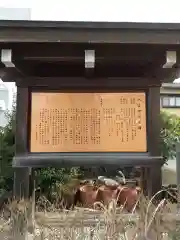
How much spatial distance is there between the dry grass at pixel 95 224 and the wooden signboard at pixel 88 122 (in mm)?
1706

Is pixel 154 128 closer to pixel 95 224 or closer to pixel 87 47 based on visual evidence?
pixel 87 47

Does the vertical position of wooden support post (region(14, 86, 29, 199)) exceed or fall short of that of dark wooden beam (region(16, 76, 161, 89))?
it falls short

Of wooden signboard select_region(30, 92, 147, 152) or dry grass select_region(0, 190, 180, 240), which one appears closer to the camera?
dry grass select_region(0, 190, 180, 240)

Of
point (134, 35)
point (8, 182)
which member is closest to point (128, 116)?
point (134, 35)

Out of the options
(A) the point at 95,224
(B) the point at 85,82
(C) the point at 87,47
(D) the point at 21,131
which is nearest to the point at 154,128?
(B) the point at 85,82

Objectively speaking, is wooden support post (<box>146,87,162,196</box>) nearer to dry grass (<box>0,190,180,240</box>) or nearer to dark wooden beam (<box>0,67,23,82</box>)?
dry grass (<box>0,190,180,240</box>)

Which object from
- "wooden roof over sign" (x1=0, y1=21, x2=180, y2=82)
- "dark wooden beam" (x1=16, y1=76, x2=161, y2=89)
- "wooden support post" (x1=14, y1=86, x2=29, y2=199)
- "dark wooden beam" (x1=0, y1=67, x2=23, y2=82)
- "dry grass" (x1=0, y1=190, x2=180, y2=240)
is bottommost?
"dry grass" (x1=0, y1=190, x2=180, y2=240)

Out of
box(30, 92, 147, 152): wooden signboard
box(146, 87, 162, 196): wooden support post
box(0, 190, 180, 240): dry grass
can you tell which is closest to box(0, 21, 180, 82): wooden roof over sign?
box(146, 87, 162, 196): wooden support post

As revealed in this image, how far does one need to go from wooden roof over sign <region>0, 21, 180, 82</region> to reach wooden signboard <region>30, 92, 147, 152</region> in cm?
38

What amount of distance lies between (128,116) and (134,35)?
1.37 m

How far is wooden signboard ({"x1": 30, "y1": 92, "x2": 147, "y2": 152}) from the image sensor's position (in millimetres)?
4691

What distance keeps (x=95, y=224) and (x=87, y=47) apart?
6.93ft

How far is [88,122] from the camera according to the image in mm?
4719

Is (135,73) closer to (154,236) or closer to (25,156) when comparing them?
(25,156)
